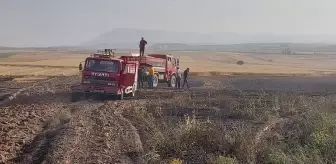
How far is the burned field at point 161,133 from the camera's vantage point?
11.2 metres

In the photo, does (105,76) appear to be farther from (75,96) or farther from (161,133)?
(161,133)

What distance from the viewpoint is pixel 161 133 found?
13.2 m

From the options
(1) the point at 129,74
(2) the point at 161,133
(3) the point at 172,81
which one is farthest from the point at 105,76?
(3) the point at 172,81

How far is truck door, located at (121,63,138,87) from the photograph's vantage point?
23.6m

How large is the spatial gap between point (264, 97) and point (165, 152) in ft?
46.8

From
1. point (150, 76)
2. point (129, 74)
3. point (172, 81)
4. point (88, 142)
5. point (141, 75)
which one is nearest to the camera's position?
point (88, 142)

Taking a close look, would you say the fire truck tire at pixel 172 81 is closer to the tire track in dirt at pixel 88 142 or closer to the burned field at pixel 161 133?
the burned field at pixel 161 133

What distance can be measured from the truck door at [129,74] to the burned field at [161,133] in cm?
263

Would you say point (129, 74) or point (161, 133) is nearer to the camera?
point (161, 133)

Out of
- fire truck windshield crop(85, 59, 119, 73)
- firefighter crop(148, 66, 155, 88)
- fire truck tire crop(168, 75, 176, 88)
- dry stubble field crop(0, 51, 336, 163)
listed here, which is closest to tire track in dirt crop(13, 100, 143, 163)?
dry stubble field crop(0, 51, 336, 163)

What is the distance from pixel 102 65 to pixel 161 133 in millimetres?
10839

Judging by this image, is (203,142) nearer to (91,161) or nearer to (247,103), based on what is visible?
(91,161)

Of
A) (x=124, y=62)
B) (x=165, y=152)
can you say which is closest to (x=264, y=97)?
(x=124, y=62)

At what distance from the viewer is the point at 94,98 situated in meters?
23.7
